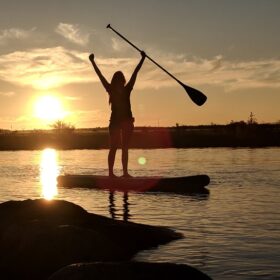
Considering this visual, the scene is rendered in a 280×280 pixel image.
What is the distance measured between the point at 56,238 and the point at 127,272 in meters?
1.87

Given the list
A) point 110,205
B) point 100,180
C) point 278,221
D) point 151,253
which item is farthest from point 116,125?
point 151,253

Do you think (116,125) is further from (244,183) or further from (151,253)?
(151,253)

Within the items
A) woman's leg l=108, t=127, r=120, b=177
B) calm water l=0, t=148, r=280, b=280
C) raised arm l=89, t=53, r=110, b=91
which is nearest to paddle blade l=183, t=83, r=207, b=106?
calm water l=0, t=148, r=280, b=280

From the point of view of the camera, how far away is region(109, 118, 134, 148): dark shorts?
14766 mm

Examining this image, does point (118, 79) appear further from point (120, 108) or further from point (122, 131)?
point (122, 131)

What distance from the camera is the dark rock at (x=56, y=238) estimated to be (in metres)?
6.72

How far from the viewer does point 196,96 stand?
1644 centimetres

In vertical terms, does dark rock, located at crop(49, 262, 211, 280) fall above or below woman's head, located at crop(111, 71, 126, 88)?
below

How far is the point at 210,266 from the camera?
6.89 metres

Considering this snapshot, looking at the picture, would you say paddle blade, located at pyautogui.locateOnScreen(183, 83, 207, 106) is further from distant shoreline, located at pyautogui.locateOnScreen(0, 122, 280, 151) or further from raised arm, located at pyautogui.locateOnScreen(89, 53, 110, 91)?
distant shoreline, located at pyautogui.locateOnScreen(0, 122, 280, 151)

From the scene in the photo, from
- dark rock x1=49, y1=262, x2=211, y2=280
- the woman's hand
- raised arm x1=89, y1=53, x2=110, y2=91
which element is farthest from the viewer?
the woman's hand

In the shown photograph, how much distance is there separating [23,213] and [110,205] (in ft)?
13.3

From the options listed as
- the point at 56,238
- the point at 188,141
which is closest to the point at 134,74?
the point at 56,238

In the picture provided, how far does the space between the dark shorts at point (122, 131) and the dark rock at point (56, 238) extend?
21.0ft
